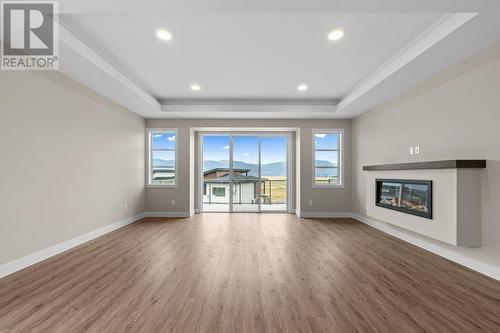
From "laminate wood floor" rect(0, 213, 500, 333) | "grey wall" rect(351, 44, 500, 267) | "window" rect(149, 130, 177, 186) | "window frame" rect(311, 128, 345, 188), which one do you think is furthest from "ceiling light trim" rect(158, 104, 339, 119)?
"laminate wood floor" rect(0, 213, 500, 333)

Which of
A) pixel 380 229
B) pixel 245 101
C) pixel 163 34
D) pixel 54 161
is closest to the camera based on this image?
pixel 163 34

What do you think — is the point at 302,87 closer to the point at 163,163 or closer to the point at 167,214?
the point at 163,163

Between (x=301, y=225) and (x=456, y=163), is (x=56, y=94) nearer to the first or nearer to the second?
(x=301, y=225)

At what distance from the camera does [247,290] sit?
7.87ft

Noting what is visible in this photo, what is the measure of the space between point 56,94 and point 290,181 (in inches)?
218

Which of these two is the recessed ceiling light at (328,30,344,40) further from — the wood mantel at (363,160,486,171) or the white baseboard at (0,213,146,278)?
the white baseboard at (0,213,146,278)

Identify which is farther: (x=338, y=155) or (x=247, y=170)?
(x=247, y=170)

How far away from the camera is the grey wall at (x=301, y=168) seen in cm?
627

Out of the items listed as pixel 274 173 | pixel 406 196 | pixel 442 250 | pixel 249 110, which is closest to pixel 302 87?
pixel 249 110

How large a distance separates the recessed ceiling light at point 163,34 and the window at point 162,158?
12.0 feet

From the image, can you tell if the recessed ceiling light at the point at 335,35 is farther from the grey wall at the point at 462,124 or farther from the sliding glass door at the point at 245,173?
the sliding glass door at the point at 245,173

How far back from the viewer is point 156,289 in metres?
2.42

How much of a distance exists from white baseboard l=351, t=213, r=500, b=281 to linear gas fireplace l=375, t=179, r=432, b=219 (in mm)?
533
